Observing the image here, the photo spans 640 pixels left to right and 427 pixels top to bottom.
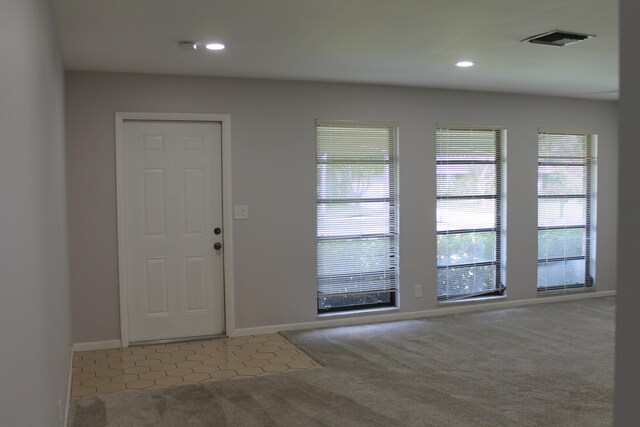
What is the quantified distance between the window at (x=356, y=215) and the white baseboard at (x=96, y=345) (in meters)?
→ 1.93

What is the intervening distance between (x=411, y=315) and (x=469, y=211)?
4.34 feet

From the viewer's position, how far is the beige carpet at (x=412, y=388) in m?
3.53

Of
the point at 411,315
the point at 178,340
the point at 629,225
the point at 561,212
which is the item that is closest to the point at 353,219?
the point at 411,315

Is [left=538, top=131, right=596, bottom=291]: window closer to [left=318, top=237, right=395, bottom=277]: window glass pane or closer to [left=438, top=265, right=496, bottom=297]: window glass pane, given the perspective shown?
[left=438, top=265, right=496, bottom=297]: window glass pane

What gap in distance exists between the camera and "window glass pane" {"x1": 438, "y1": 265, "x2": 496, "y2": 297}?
6395mm

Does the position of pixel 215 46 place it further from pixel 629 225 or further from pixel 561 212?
pixel 561 212

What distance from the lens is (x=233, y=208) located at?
215 inches

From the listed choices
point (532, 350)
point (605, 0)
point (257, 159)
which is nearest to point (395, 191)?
point (257, 159)

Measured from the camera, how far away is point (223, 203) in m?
5.44

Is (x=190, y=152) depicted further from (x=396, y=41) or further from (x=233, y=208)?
(x=396, y=41)

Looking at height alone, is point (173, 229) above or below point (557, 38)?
below

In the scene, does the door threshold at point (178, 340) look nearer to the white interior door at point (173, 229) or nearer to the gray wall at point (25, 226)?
the white interior door at point (173, 229)

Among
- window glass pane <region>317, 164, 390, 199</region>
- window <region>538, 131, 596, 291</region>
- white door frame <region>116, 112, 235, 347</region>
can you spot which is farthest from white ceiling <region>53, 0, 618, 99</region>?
window <region>538, 131, 596, 291</region>

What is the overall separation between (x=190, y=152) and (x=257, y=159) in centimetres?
61
